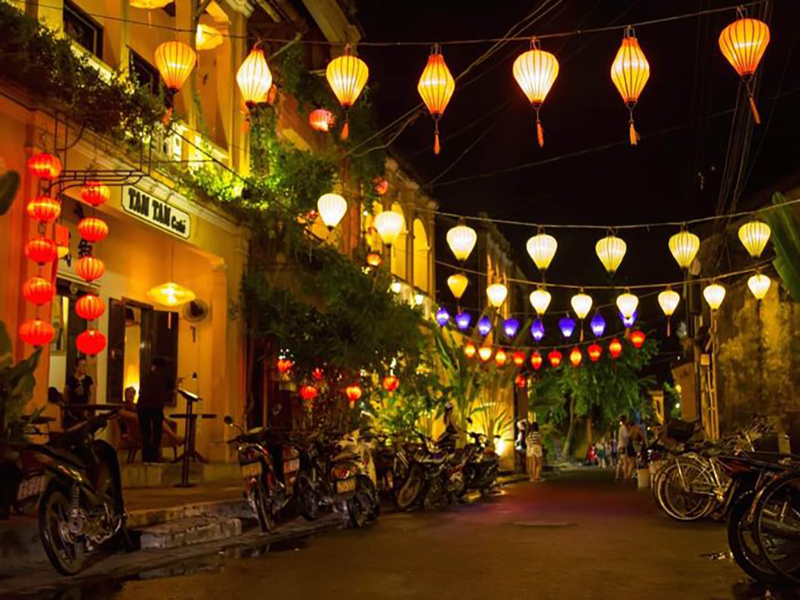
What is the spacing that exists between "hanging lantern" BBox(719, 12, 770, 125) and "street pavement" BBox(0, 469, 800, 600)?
16.7ft

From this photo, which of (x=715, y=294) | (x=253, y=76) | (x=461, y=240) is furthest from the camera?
(x=715, y=294)

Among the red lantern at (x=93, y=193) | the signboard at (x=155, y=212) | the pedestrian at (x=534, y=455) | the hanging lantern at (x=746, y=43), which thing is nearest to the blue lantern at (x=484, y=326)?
the pedestrian at (x=534, y=455)

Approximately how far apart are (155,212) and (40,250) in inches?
136

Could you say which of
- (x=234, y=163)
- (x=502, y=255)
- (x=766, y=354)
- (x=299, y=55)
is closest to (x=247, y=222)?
(x=234, y=163)

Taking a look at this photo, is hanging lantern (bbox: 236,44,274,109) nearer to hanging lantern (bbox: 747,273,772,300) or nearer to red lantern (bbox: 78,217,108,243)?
red lantern (bbox: 78,217,108,243)

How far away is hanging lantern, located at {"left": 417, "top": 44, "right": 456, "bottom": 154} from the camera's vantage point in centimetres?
1124

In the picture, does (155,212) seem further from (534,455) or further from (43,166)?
(534,455)

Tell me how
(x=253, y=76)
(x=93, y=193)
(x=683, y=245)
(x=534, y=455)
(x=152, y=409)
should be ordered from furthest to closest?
1. (x=534, y=455)
2. (x=683, y=245)
3. (x=152, y=409)
4. (x=253, y=76)
5. (x=93, y=193)

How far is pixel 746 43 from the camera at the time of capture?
32.8 feet

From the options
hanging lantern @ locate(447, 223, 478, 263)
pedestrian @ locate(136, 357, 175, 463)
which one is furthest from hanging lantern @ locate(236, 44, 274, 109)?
hanging lantern @ locate(447, 223, 478, 263)

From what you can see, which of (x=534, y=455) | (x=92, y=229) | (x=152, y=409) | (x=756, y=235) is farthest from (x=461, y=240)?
(x=534, y=455)

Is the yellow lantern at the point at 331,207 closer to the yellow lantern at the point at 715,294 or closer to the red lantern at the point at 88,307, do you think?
the red lantern at the point at 88,307

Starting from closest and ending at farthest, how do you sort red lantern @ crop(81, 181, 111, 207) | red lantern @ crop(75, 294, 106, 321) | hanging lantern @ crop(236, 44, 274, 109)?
red lantern @ crop(81, 181, 111, 207) → hanging lantern @ crop(236, 44, 274, 109) → red lantern @ crop(75, 294, 106, 321)

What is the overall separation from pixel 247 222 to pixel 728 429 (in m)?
15.8
